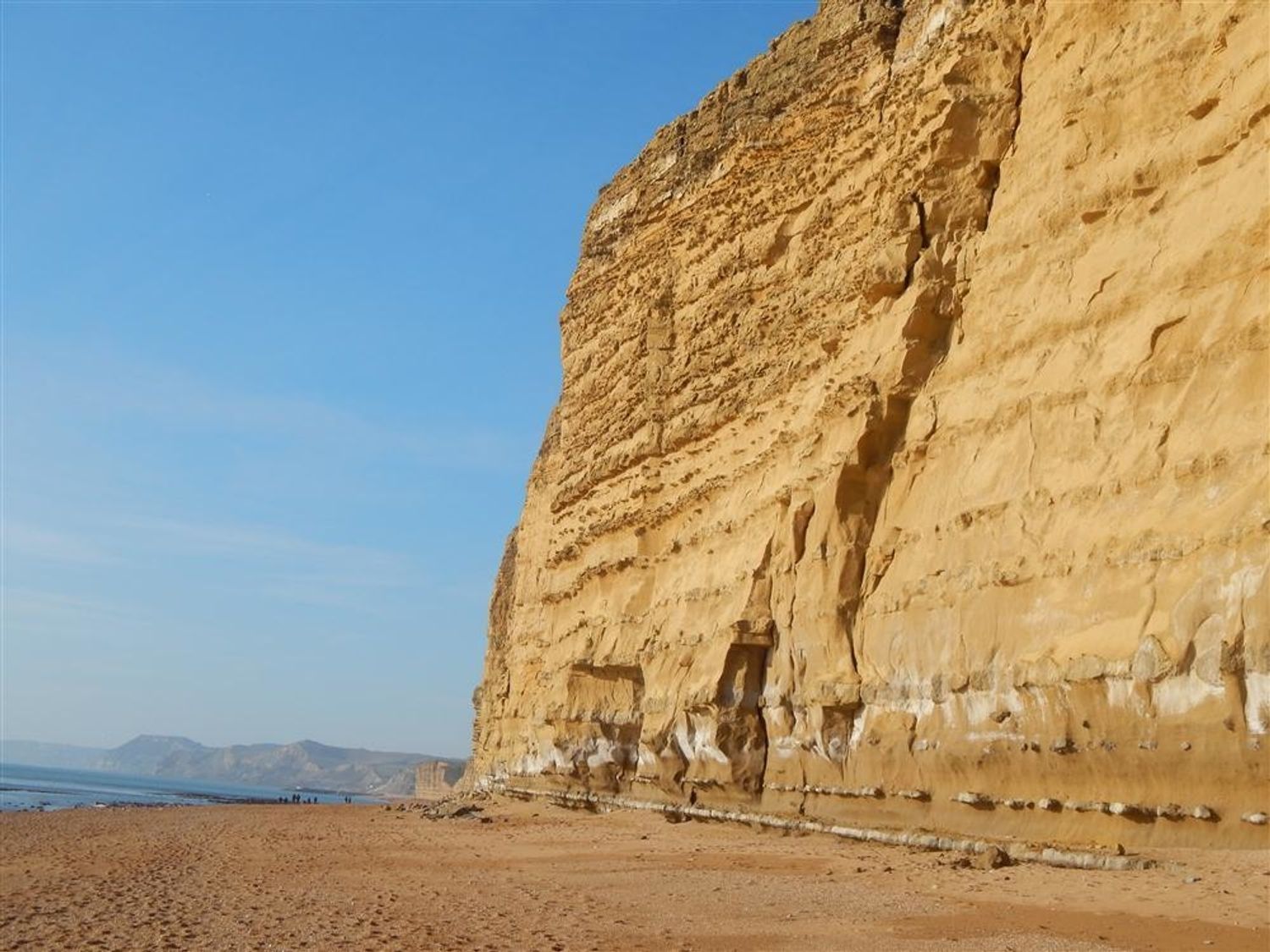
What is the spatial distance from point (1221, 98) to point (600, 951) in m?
8.69

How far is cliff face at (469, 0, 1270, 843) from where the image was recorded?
909 cm

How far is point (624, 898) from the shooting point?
30.7 feet

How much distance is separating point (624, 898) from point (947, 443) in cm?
621

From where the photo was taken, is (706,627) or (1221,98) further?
(706,627)

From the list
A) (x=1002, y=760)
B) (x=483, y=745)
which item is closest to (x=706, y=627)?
(x=1002, y=760)

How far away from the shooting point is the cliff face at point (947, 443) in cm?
909

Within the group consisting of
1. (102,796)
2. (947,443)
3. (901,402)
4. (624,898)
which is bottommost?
(102,796)

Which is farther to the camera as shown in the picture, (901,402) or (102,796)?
(102,796)

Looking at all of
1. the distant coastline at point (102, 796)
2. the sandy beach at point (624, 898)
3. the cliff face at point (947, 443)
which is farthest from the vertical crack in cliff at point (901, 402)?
the distant coastline at point (102, 796)

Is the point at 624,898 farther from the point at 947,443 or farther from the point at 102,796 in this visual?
the point at 102,796

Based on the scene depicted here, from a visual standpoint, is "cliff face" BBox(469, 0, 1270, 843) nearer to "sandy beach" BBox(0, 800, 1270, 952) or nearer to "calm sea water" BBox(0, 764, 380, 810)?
"sandy beach" BBox(0, 800, 1270, 952)

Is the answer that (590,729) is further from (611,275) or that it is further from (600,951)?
(600,951)

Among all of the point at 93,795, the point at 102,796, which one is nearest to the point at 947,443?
the point at 102,796

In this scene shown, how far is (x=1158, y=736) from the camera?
8.70 metres
